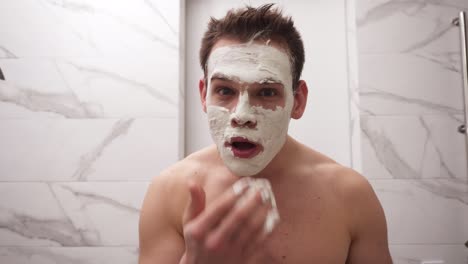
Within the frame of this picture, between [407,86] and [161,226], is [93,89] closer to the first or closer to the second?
[161,226]

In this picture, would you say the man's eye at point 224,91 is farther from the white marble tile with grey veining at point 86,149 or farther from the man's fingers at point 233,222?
the white marble tile with grey veining at point 86,149

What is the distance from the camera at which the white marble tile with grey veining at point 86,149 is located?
47.3 inches

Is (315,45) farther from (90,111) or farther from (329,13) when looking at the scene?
(90,111)

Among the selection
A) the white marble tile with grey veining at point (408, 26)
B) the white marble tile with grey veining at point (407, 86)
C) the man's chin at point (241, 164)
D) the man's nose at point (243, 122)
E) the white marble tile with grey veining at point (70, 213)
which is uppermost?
the white marble tile with grey veining at point (408, 26)

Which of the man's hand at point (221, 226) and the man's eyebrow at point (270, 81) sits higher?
the man's eyebrow at point (270, 81)

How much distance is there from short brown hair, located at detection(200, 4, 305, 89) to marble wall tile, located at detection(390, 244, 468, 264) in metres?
0.85

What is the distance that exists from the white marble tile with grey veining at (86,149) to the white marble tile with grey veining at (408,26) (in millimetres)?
828

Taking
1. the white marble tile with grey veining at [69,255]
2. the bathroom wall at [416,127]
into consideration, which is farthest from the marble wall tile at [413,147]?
the white marble tile with grey veining at [69,255]

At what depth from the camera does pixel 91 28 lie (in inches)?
49.0

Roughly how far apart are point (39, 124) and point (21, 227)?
41cm

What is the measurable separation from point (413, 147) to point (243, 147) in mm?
843

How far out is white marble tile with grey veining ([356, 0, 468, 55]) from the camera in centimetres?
116

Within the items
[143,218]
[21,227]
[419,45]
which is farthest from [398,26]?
[21,227]

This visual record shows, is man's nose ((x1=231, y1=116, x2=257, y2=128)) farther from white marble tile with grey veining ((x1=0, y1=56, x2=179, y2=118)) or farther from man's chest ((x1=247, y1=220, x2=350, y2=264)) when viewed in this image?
white marble tile with grey veining ((x1=0, y1=56, x2=179, y2=118))
